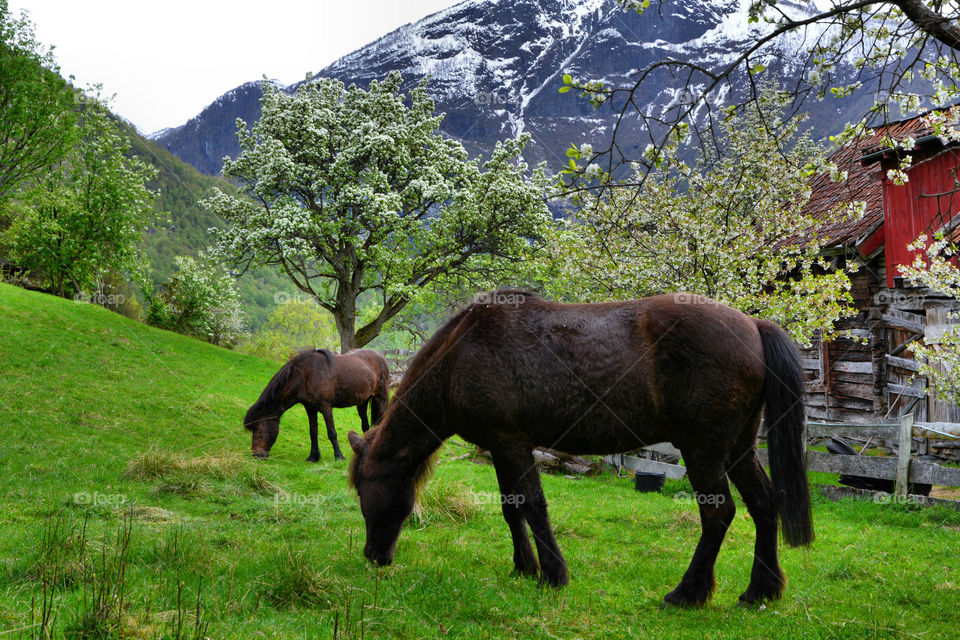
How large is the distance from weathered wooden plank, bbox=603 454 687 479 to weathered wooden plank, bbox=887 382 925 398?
263 inches

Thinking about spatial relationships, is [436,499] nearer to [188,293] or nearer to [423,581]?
[423,581]

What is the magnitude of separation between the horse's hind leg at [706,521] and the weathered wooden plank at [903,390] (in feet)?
37.1

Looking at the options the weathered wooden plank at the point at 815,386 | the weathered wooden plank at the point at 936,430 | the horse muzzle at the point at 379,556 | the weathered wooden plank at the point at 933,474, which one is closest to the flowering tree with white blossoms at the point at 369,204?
the weathered wooden plank at the point at 815,386

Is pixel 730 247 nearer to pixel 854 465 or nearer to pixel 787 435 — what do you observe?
pixel 854 465

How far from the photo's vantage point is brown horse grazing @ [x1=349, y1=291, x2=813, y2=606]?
439 centimetres

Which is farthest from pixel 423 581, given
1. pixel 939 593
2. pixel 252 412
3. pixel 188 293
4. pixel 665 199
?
pixel 188 293

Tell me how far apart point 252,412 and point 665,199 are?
1019 centimetres

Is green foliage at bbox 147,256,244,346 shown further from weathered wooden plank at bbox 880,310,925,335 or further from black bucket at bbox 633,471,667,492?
weathered wooden plank at bbox 880,310,925,335

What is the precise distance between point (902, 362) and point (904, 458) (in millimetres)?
7021

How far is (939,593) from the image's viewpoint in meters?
4.62

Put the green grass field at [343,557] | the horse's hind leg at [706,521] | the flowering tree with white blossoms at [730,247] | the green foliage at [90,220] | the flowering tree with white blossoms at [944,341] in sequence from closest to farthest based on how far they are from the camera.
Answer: the green grass field at [343,557], the horse's hind leg at [706,521], the flowering tree with white blossoms at [944,341], the flowering tree with white blossoms at [730,247], the green foliage at [90,220]

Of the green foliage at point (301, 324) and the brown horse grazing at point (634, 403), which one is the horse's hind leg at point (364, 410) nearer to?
the brown horse grazing at point (634, 403)

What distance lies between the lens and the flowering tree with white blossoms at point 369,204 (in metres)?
19.4

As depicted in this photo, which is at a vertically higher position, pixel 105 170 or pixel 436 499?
pixel 105 170
